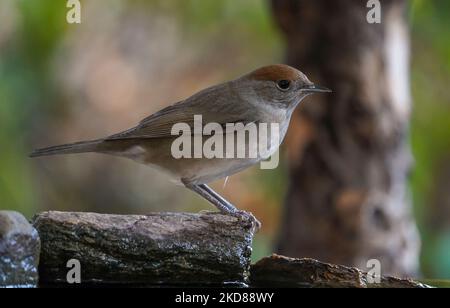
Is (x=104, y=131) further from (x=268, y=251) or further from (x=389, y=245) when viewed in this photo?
(x=389, y=245)

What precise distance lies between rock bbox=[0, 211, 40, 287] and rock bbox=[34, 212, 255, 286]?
261 mm

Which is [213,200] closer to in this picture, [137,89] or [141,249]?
[141,249]

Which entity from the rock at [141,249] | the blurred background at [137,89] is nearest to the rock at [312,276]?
the rock at [141,249]

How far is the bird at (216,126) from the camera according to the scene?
5535mm

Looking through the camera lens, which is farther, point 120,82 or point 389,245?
point 120,82

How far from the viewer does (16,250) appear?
4.31m

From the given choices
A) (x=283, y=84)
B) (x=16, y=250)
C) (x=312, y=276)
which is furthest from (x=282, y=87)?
(x=16, y=250)

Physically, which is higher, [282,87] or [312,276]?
[282,87]

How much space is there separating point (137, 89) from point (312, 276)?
756 cm

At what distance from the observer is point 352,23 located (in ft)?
25.6

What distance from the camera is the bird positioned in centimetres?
554

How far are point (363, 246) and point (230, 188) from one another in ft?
12.8

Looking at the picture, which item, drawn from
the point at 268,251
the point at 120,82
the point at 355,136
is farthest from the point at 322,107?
the point at 120,82
